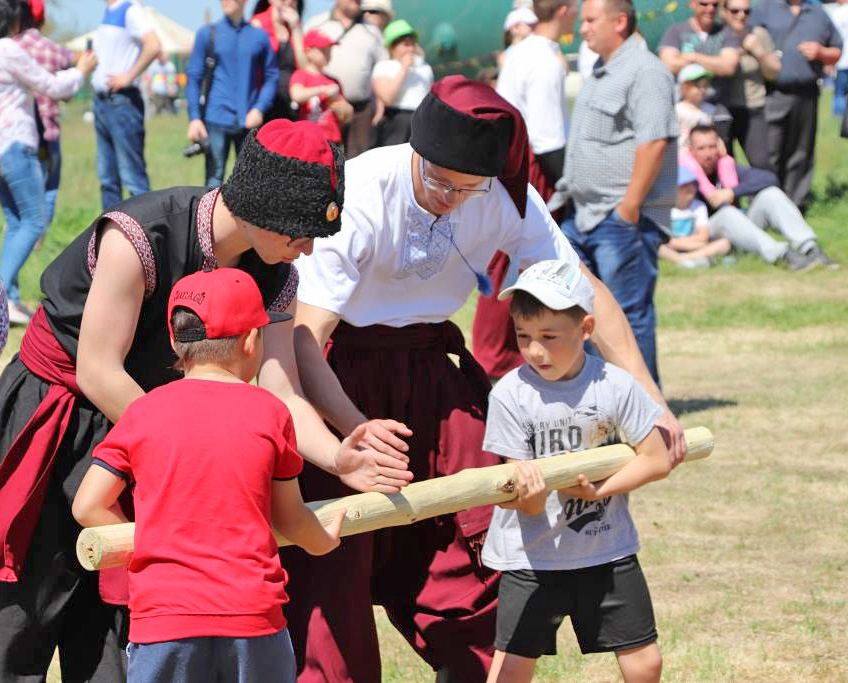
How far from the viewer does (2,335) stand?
3.37m

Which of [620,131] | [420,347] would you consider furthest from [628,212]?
[420,347]

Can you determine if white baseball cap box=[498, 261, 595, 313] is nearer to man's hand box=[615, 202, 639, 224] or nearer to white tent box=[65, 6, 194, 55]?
man's hand box=[615, 202, 639, 224]

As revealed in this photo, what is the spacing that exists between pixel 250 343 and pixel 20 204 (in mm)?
6332

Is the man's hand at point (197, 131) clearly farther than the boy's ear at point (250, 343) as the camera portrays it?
Yes

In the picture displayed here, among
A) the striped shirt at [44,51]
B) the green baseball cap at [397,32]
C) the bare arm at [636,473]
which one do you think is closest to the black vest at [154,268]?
the bare arm at [636,473]

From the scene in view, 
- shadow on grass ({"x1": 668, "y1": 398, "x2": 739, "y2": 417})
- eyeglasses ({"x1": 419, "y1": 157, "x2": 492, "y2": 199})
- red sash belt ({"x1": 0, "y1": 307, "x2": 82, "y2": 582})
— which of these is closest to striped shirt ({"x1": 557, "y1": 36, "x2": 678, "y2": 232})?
shadow on grass ({"x1": 668, "y1": 398, "x2": 739, "y2": 417})

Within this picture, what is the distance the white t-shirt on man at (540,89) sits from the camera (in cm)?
868

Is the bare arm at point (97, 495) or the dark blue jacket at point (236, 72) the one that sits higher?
the bare arm at point (97, 495)

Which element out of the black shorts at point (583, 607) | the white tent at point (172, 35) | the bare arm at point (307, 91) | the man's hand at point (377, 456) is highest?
the man's hand at point (377, 456)

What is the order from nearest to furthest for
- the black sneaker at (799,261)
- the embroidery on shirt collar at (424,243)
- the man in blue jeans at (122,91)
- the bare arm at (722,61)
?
the embroidery on shirt collar at (424,243) → the man in blue jeans at (122,91) → the black sneaker at (799,261) → the bare arm at (722,61)

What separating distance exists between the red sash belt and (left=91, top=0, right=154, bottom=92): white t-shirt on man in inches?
297

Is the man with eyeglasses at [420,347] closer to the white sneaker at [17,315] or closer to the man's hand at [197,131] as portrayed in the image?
the white sneaker at [17,315]

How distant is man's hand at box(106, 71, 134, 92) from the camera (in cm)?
1038

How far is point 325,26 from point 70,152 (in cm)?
1260
